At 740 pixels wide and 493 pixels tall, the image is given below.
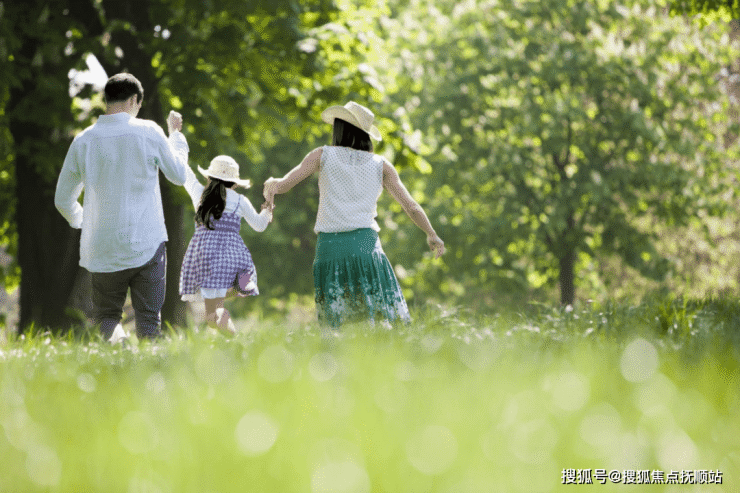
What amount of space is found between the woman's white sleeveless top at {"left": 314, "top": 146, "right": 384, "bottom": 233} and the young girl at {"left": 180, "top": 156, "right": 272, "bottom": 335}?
1.38 metres

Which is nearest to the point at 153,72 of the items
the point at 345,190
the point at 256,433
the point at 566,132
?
the point at 345,190

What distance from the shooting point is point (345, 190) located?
564 centimetres

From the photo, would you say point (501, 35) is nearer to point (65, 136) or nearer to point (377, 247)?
point (65, 136)

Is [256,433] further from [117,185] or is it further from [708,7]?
[708,7]

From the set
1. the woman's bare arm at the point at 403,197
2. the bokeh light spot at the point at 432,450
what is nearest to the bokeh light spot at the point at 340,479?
the bokeh light spot at the point at 432,450

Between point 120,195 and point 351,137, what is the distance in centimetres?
171

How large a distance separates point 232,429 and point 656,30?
63.6 feet

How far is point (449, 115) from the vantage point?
1930 cm

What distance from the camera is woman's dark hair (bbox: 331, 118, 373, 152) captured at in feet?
19.0

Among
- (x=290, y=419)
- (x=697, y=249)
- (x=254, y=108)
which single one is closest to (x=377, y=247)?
(x=290, y=419)

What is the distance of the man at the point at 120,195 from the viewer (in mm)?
5414

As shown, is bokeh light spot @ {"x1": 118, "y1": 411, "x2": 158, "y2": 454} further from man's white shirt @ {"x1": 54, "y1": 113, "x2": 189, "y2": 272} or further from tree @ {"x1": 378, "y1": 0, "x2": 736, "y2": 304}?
tree @ {"x1": 378, "y1": 0, "x2": 736, "y2": 304}

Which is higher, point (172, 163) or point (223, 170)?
point (172, 163)

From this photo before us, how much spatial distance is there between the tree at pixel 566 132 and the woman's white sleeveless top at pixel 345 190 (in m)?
13.0
